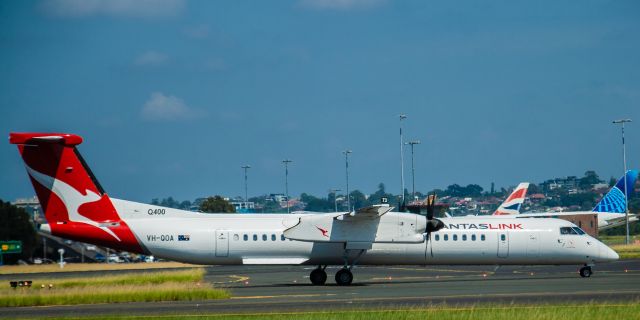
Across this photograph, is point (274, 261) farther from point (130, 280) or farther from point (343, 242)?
A: point (130, 280)

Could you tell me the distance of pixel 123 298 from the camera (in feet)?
102

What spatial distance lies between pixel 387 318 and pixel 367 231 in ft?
44.9

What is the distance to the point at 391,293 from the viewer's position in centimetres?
3209

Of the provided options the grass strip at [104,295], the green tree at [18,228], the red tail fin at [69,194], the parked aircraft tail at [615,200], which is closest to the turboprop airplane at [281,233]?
the red tail fin at [69,194]

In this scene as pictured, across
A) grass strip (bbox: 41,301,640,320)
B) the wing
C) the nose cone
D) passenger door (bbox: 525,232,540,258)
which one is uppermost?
the wing

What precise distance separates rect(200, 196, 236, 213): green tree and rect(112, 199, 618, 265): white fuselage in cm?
7082

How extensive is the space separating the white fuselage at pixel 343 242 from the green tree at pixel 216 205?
70.8 metres

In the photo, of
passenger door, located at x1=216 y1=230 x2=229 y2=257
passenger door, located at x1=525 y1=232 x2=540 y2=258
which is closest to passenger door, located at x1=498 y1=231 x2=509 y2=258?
passenger door, located at x1=525 y1=232 x2=540 y2=258

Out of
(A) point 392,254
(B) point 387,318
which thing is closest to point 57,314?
(B) point 387,318

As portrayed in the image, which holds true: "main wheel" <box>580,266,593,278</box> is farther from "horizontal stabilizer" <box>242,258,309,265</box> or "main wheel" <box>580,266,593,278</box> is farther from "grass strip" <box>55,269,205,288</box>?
"grass strip" <box>55,269,205,288</box>

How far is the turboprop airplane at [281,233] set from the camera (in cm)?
3534

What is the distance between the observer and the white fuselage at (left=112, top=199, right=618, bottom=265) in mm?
36500

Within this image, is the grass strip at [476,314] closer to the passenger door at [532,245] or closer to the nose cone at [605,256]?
the passenger door at [532,245]

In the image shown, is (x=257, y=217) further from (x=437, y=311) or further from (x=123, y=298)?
(x=437, y=311)
